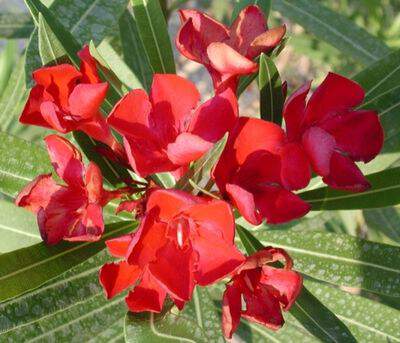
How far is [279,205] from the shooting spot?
90 cm

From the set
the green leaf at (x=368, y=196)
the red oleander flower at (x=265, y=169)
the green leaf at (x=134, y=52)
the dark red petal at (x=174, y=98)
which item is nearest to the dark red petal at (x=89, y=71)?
the dark red petal at (x=174, y=98)

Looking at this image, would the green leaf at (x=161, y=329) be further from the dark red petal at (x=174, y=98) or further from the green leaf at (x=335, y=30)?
the green leaf at (x=335, y=30)

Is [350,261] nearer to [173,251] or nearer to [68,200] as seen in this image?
[173,251]

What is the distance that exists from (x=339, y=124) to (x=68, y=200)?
1.24 feet

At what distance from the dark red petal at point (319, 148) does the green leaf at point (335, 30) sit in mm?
998

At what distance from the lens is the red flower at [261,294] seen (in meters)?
0.95

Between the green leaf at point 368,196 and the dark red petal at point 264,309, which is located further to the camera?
the green leaf at point 368,196

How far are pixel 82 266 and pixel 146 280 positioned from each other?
25 cm

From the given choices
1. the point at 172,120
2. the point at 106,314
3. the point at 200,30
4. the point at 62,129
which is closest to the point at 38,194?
the point at 62,129

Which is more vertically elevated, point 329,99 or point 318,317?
point 329,99

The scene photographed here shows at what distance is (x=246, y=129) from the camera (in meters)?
0.90

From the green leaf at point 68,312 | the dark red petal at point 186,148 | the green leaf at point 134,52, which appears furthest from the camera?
the green leaf at point 134,52

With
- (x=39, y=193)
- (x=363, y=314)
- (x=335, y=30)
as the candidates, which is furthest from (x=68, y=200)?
(x=335, y=30)

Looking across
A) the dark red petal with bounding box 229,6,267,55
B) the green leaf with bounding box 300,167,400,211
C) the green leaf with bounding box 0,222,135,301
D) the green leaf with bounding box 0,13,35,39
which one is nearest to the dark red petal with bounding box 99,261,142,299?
the green leaf with bounding box 0,222,135,301
